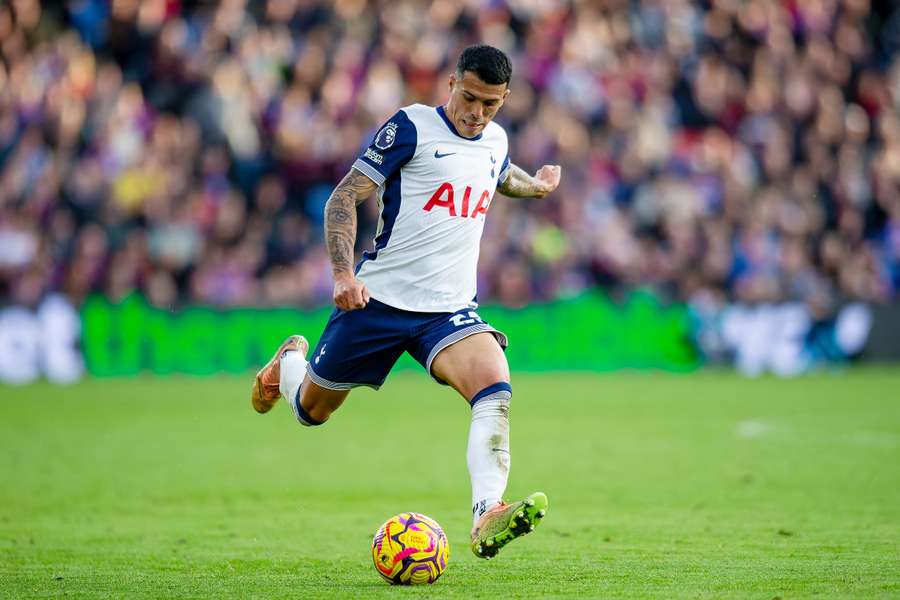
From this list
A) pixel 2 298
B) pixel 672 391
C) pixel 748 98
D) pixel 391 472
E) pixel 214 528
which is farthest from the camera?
pixel 748 98

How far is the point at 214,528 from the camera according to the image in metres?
8.61

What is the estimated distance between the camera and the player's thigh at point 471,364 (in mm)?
6867

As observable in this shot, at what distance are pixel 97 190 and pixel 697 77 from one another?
11.4m

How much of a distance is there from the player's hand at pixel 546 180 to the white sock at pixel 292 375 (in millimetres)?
1749

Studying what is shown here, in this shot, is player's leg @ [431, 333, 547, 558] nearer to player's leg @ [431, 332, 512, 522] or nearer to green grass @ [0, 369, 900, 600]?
player's leg @ [431, 332, 512, 522]

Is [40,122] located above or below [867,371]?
above

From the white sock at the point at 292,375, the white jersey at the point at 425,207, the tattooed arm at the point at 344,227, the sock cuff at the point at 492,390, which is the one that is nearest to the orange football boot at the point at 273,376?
the white sock at the point at 292,375

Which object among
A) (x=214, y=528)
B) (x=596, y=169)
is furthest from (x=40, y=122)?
(x=214, y=528)

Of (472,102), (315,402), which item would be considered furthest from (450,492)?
(472,102)

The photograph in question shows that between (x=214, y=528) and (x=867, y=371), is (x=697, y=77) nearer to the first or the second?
(x=867, y=371)

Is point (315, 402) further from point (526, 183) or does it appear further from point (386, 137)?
point (526, 183)

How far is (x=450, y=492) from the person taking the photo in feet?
33.8

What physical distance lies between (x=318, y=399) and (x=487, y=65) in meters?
2.17

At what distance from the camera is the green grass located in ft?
21.7
